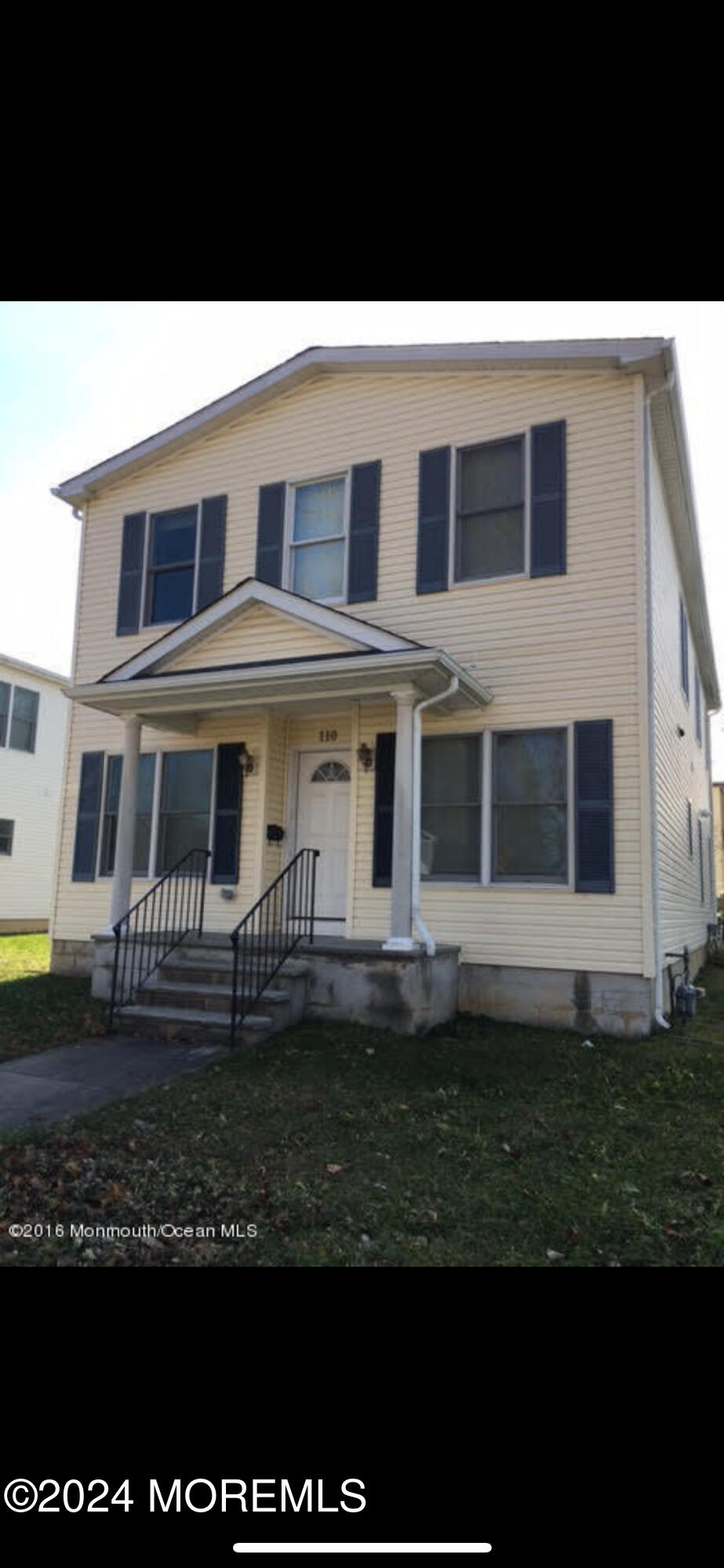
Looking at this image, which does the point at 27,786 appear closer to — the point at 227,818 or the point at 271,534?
the point at 227,818

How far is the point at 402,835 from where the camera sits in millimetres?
8016

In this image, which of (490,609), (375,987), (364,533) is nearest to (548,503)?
(490,609)

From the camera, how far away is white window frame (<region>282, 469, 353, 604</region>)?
32.9 ft

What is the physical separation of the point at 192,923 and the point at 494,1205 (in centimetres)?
655

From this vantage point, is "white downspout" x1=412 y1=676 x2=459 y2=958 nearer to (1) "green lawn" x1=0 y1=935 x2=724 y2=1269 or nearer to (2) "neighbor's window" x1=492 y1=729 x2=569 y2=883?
(2) "neighbor's window" x1=492 y1=729 x2=569 y2=883

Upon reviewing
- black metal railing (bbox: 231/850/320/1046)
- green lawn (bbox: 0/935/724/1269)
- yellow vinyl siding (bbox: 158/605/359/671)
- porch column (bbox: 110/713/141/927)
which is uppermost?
yellow vinyl siding (bbox: 158/605/359/671)

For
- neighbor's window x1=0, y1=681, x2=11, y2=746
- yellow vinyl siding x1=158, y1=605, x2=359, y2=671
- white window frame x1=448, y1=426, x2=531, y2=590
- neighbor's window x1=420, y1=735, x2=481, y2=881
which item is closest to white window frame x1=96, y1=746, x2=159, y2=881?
yellow vinyl siding x1=158, y1=605, x2=359, y2=671

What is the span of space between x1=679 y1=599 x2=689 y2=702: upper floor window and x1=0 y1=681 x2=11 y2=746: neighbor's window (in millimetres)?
14082

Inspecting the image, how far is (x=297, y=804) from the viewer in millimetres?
10148

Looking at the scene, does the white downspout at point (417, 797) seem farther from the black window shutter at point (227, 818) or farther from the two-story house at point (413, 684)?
the black window shutter at point (227, 818)

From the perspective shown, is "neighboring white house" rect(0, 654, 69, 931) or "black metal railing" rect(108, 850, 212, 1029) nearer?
"black metal railing" rect(108, 850, 212, 1029)

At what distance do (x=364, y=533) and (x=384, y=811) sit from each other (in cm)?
315
